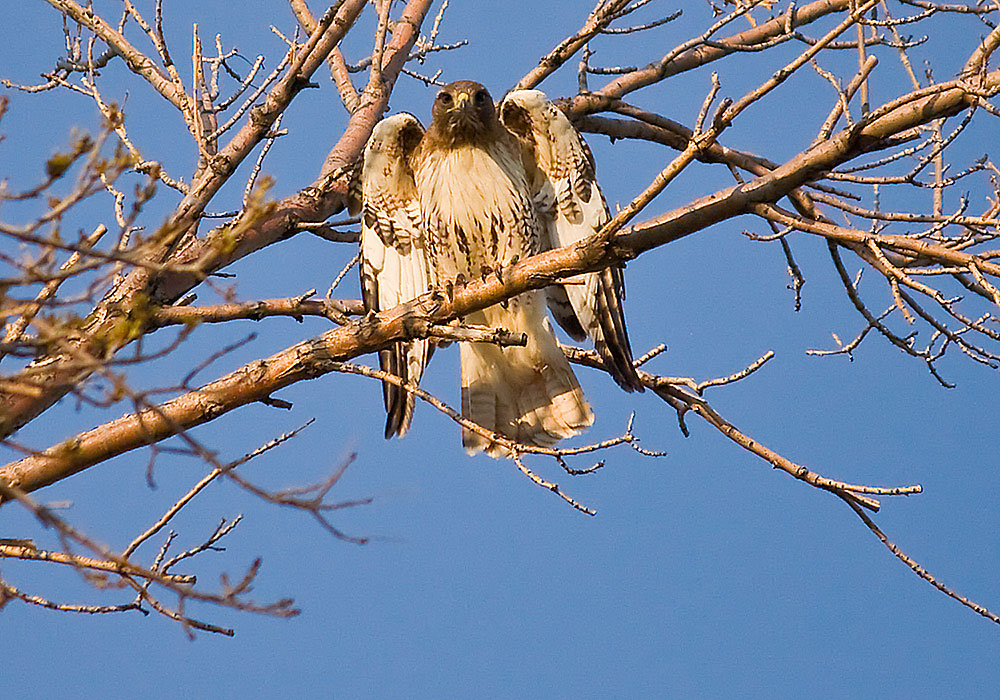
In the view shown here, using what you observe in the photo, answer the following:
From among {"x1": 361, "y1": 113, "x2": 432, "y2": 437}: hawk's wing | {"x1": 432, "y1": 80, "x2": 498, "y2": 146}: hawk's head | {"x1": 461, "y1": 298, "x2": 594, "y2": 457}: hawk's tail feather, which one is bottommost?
{"x1": 461, "y1": 298, "x2": 594, "y2": 457}: hawk's tail feather

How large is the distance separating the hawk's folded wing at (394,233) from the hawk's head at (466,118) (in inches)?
5.7

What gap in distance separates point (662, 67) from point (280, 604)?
4622 mm

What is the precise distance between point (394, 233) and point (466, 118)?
70cm

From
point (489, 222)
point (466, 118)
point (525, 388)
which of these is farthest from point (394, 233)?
point (525, 388)

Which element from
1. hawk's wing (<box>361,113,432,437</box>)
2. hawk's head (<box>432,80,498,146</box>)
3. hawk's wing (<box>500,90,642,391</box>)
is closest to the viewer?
hawk's wing (<box>500,90,642,391</box>)

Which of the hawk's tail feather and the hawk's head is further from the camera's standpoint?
the hawk's head

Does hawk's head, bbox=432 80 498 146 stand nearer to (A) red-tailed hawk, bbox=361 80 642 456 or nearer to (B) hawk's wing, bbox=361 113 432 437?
(A) red-tailed hawk, bbox=361 80 642 456

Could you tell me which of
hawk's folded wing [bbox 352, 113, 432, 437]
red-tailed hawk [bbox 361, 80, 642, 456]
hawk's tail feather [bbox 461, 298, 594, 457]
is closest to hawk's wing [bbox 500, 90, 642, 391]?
red-tailed hawk [bbox 361, 80, 642, 456]

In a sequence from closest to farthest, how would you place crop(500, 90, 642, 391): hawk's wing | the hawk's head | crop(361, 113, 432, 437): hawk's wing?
crop(500, 90, 642, 391): hawk's wing → crop(361, 113, 432, 437): hawk's wing → the hawk's head

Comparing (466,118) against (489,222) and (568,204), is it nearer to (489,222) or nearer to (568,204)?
(489,222)

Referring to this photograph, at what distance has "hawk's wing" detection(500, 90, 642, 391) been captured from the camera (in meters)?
5.18

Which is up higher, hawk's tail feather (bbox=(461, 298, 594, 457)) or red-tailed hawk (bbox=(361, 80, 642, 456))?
red-tailed hawk (bbox=(361, 80, 642, 456))

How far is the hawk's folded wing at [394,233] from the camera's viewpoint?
542cm

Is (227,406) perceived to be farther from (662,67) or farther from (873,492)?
(662,67)
